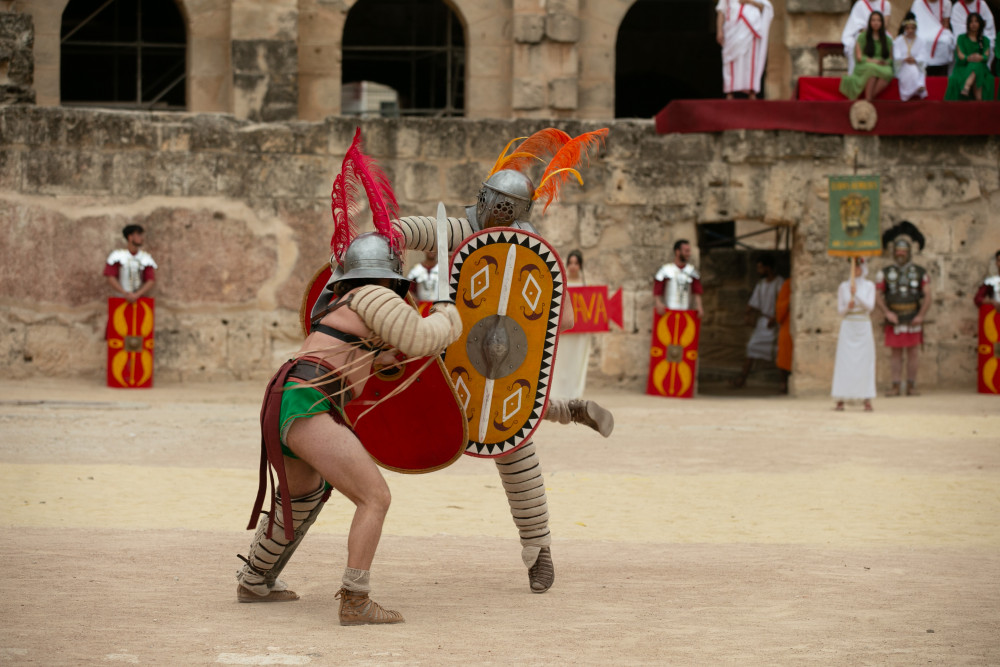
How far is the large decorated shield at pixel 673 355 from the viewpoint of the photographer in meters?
12.8

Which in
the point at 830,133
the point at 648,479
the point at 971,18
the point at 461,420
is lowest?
the point at 648,479

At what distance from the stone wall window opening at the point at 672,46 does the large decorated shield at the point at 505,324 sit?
56.1 feet

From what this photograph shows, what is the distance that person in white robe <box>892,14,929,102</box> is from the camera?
13617mm

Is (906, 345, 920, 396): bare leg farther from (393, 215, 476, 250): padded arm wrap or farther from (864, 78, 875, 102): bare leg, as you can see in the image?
(393, 215, 476, 250): padded arm wrap

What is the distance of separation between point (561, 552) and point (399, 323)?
75.4 inches

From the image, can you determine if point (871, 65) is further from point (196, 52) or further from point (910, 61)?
point (196, 52)

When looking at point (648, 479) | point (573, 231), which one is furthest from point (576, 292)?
point (648, 479)

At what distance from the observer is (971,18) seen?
13711 mm

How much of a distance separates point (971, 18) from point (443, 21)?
28.1ft

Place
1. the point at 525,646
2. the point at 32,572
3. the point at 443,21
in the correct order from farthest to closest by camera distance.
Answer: the point at 443,21 → the point at 32,572 → the point at 525,646

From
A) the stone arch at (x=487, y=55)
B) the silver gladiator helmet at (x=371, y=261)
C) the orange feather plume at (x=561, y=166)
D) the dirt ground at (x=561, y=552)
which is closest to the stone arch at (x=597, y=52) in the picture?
the stone arch at (x=487, y=55)

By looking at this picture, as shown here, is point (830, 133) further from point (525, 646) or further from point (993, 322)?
point (525, 646)

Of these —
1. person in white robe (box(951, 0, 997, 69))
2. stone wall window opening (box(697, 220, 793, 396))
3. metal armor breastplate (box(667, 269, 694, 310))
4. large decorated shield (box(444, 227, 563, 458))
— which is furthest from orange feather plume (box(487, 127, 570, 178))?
stone wall window opening (box(697, 220, 793, 396))

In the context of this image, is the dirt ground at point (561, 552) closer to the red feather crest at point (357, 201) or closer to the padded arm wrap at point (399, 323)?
the padded arm wrap at point (399, 323)
